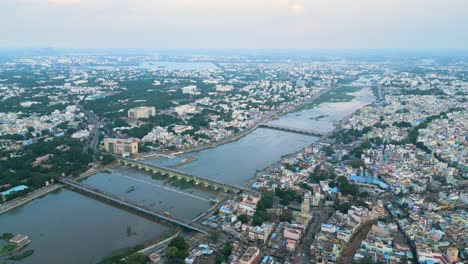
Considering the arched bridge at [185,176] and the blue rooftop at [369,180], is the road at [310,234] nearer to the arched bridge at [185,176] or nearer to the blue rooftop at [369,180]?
the arched bridge at [185,176]

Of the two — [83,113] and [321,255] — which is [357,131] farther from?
[83,113]

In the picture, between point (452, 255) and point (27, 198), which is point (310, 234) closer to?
point (452, 255)

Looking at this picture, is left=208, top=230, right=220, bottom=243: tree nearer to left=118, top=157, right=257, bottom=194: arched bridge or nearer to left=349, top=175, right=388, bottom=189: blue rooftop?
left=118, top=157, right=257, bottom=194: arched bridge

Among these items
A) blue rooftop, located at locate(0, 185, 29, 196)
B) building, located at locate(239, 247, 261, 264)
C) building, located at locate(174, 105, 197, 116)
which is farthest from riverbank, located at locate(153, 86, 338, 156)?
building, located at locate(239, 247, 261, 264)

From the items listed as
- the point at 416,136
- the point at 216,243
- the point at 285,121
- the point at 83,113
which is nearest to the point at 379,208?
the point at 216,243

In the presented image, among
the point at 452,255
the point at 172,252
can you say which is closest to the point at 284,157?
the point at 452,255

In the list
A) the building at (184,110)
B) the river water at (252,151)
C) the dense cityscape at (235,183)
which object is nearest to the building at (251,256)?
the dense cityscape at (235,183)
